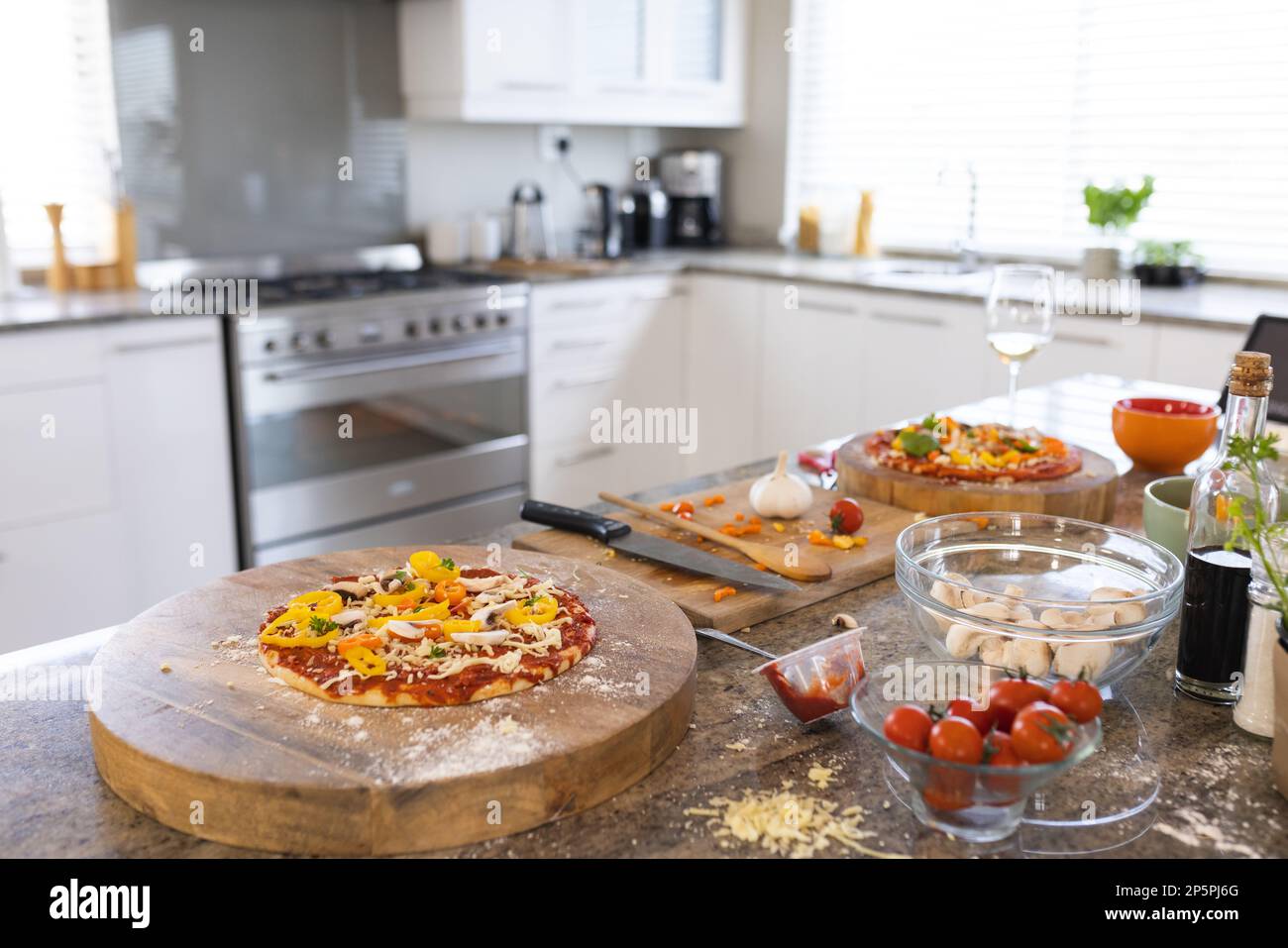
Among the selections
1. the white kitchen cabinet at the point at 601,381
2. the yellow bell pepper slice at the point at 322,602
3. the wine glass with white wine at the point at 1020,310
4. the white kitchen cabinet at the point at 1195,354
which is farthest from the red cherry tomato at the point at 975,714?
the white kitchen cabinet at the point at 601,381

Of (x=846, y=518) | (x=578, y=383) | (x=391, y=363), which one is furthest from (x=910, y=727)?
(x=578, y=383)

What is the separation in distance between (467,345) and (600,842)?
9.28ft

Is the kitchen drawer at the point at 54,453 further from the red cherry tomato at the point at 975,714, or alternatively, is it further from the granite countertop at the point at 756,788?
the red cherry tomato at the point at 975,714

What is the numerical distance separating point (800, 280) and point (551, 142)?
1.25 metres

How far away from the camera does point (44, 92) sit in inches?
130

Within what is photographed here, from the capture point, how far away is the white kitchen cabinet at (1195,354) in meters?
2.89

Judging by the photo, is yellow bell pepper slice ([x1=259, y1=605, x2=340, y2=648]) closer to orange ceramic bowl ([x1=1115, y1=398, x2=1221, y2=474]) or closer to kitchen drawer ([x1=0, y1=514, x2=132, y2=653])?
orange ceramic bowl ([x1=1115, y1=398, x2=1221, y2=474])

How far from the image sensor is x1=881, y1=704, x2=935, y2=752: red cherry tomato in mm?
867

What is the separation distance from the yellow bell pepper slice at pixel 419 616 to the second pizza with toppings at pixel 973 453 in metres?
0.80

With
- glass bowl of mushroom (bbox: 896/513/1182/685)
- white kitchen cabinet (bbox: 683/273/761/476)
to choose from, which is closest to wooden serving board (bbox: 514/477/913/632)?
glass bowl of mushroom (bbox: 896/513/1182/685)

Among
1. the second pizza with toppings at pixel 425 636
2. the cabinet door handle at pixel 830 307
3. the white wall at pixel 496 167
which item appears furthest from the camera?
the white wall at pixel 496 167

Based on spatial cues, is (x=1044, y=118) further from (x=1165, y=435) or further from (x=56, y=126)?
(x=56, y=126)
